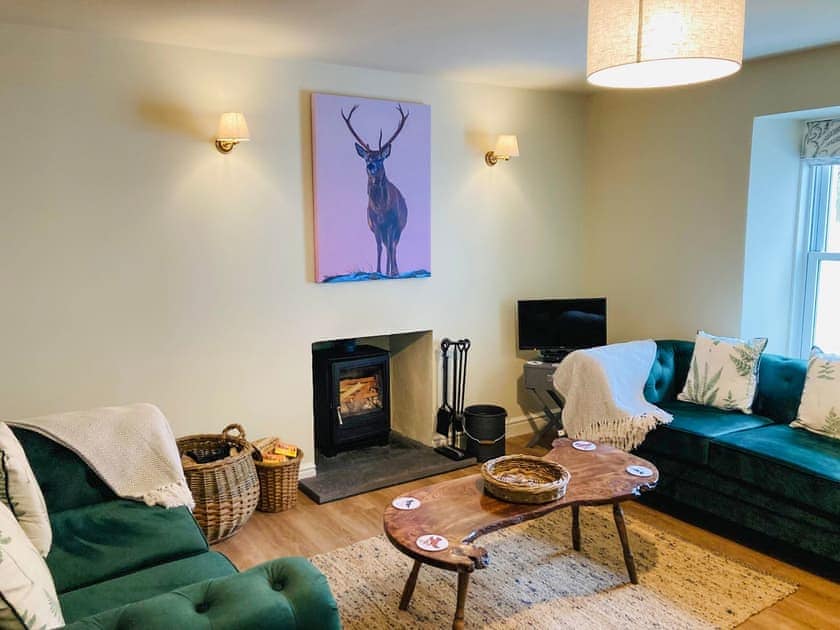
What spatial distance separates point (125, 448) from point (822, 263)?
400 cm

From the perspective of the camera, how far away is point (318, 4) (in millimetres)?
2756

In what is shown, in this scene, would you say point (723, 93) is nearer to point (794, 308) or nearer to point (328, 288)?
point (794, 308)

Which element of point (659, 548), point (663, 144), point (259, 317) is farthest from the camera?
point (663, 144)

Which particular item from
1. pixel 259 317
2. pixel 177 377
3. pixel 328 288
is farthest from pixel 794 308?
pixel 177 377

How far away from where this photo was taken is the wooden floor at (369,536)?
8.72 ft

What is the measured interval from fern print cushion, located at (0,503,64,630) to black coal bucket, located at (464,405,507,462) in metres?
2.96

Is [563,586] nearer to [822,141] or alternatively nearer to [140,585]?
[140,585]

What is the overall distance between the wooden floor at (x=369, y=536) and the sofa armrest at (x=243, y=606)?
4.96ft

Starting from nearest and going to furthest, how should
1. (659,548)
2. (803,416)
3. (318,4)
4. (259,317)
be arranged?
(318,4), (659,548), (803,416), (259,317)

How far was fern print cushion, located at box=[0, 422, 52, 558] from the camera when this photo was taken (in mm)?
2068

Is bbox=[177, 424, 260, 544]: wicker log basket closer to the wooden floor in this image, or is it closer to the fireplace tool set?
the wooden floor

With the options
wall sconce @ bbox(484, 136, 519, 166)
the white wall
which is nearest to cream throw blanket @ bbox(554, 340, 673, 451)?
the white wall

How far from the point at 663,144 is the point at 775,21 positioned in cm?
139

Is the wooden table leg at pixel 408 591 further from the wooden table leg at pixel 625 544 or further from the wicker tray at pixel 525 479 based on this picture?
the wooden table leg at pixel 625 544
